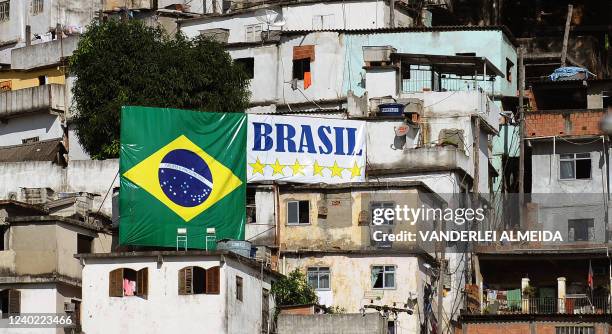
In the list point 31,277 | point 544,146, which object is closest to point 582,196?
point 544,146

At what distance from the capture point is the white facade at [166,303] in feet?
170

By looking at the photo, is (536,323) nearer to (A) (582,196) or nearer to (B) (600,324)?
(B) (600,324)

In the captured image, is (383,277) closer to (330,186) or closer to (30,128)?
(330,186)

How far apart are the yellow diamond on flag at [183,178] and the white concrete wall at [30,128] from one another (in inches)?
491

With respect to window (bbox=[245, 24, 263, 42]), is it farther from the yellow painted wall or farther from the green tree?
the yellow painted wall

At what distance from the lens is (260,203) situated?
60312 millimetres

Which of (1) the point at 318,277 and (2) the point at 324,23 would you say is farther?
(2) the point at 324,23

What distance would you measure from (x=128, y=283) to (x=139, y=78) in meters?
13.1

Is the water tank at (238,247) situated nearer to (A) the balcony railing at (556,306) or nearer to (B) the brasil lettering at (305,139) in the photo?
(B) the brasil lettering at (305,139)

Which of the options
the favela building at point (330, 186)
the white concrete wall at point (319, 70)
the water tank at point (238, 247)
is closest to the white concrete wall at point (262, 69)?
the favela building at point (330, 186)

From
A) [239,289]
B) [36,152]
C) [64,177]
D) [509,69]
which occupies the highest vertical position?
[509,69]

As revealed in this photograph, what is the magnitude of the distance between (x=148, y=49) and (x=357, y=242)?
1185 cm

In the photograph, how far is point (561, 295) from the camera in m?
60.2

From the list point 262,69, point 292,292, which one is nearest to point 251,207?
point 292,292
